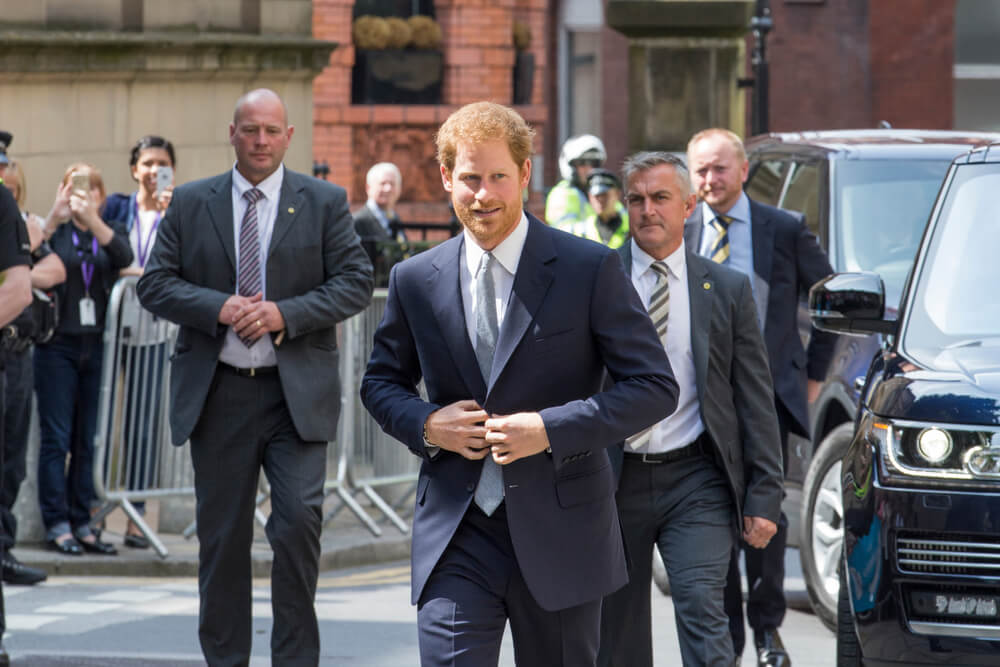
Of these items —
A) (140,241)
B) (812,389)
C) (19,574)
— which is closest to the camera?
(812,389)

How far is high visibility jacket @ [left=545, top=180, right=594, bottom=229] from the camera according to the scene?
13508mm

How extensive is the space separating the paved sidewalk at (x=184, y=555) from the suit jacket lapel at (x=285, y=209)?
317 centimetres

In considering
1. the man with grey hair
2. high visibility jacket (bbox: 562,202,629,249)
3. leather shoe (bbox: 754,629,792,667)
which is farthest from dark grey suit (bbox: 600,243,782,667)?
the man with grey hair

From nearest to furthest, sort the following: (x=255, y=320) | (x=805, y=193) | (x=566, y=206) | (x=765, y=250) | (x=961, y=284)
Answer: (x=961, y=284)
(x=255, y=320)
(x=765, y=250)
(x=805, y=193)
(x=566, y=206)

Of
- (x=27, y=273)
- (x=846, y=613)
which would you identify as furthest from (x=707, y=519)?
(x=27, y=273)

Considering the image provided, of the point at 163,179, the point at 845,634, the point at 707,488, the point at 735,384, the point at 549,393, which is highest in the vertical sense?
the point at 163,179

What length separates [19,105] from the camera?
39.4ft

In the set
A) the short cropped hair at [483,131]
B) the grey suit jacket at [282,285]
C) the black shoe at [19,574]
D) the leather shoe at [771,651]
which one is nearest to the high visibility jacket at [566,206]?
the black shoe at [19,574]

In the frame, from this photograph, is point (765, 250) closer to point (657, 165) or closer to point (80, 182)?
point (657, 165)

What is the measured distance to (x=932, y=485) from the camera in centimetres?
578

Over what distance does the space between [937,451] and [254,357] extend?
2542mm

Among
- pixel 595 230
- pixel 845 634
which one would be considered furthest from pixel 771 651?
pixel 595 230

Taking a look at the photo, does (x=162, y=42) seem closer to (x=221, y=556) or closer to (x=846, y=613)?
(x=221, y=556)

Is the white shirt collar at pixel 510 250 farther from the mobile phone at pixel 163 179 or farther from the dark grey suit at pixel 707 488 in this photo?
the mobile phone at pixel 163 179
